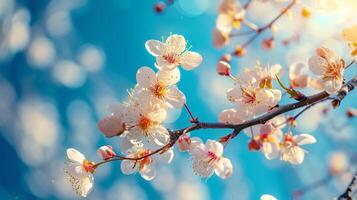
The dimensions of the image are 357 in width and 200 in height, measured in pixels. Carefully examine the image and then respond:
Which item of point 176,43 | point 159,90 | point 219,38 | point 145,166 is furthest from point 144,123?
point 219,38

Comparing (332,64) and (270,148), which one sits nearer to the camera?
(332,64)

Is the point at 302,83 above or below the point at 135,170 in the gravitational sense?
above

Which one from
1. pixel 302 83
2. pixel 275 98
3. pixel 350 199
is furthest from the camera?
pixel 302 83

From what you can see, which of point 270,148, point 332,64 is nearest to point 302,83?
point 270,148

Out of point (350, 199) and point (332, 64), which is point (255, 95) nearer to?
point (332, 64)

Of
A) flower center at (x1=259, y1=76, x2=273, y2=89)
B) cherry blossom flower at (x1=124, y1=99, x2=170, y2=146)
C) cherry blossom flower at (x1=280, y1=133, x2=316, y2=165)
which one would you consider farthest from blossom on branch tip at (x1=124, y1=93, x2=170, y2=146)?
cherry blossom flower at (x1=280, y1=133, x2=316, y2=165)

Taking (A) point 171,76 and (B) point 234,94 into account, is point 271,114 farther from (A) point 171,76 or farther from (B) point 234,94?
(A) point 171,76

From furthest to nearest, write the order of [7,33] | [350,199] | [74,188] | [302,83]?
[7,33]
[302,83]
[74,188]
[350,199]
